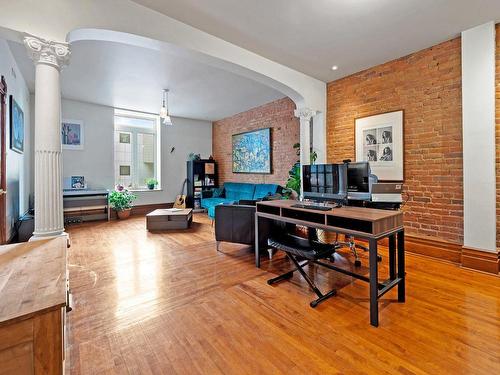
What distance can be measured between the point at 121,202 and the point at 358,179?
18.5ft

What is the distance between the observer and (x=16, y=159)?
4.00 metres

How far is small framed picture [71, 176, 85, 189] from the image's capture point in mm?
5836

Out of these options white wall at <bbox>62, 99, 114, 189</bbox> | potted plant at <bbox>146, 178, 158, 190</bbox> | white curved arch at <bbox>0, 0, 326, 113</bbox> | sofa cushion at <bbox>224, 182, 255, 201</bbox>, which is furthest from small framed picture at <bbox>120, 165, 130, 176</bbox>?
white curved arch at <bbox>0, 0, 326, 113</bbox>

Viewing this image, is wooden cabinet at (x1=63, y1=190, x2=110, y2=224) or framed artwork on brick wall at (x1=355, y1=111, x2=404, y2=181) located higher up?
framed artwork on brick wall at (x1=355, y1=111, x2=404, y2=181)

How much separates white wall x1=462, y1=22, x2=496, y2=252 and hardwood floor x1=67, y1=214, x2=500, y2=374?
1.91ft

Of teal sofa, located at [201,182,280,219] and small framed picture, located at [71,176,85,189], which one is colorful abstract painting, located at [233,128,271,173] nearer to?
teal sofa, located at [201,182,280,219]

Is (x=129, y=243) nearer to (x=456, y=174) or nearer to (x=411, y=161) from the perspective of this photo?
(x=411, y=161)

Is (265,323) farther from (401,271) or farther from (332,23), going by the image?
(332,23)

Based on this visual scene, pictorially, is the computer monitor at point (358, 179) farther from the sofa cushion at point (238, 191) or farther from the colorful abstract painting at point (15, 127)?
the colorful abstract painting at point (15, 127)

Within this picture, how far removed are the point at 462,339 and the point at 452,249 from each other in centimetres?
188

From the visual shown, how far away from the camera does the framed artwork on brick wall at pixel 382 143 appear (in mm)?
3691

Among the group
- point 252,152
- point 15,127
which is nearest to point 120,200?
point 15,127

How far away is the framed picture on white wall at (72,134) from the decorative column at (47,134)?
14.3 feet

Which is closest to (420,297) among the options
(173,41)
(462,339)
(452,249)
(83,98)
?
(462,339)
